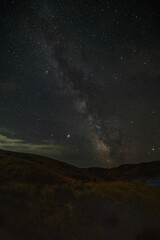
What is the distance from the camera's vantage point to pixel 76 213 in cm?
813

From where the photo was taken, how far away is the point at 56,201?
28.5 feet

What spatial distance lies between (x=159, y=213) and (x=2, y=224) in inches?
253

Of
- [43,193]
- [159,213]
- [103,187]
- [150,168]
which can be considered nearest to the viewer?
[159,213]

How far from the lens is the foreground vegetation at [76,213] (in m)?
7.52

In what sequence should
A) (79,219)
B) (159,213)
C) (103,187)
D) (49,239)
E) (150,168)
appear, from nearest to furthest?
(49,239) → (79,219) → (159,213) → (103,187) → (150,168)

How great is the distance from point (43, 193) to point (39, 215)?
112 centimetres

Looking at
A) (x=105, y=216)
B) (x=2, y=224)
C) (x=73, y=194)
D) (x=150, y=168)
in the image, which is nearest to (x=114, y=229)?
(x=105, y=216)

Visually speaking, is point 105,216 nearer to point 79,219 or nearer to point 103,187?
point 79,219

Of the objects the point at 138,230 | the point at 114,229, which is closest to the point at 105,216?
the point at 114,229

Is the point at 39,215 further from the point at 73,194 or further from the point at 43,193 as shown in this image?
the point at 73,194

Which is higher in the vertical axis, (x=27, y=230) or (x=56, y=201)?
(x=56, y=201)

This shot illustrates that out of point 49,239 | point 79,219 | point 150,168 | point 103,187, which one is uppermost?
point 150,168

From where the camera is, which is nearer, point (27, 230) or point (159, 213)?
point (27, 230)

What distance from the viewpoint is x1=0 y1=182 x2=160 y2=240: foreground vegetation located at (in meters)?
7.52
